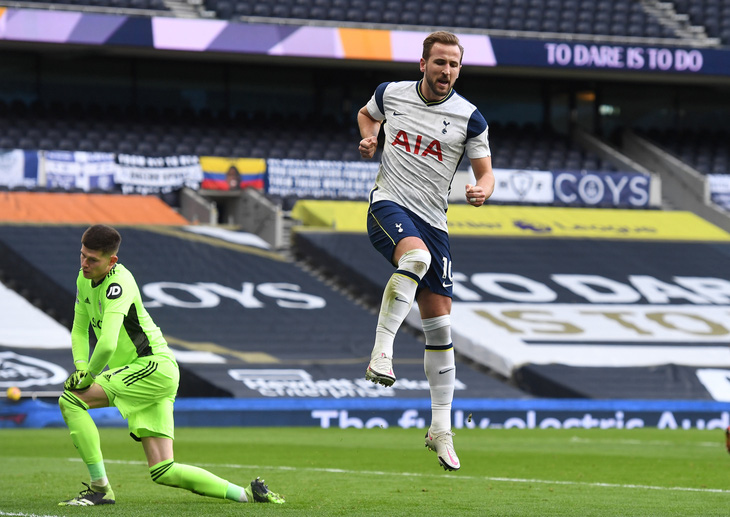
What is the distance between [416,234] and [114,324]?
79.5 inches

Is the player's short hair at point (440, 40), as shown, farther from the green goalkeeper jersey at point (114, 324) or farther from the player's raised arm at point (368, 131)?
the green goalkeeper jersey at point (114, 324)

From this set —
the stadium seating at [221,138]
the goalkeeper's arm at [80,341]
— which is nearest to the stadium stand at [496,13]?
the stadium seating at [221,138]

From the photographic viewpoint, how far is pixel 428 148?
288 inches

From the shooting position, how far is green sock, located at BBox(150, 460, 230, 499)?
790 centimetres

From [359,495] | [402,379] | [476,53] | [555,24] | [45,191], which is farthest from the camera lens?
[555,24]

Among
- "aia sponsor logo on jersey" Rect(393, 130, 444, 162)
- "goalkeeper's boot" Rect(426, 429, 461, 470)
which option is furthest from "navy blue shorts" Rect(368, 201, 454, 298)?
"goalkeeper's boot" Rect(426, 429, 461, 470)

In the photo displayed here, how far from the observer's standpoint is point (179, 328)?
23078mm

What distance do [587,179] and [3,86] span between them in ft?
50.6

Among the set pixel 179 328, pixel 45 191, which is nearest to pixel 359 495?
pixel 179 328

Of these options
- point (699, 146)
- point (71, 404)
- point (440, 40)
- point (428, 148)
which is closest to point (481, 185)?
point (428, 148)

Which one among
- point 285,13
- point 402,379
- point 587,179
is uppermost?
point 285,13

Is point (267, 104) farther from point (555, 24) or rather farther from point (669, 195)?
point (669, 195)

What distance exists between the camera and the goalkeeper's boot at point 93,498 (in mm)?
8047

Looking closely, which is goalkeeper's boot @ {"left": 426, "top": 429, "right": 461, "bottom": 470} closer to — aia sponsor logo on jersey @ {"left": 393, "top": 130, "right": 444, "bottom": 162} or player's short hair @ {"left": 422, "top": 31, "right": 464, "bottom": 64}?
aia sponsor logo on jersey @ {"left": 393, "top": 130, "right": 444, "bottom": 162}
